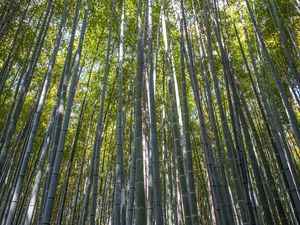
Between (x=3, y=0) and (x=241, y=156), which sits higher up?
(x=3, y=0)

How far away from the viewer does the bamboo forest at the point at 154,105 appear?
9.63 ft

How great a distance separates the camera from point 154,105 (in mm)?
2783

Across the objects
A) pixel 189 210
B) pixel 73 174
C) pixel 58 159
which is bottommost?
pixel 189 210

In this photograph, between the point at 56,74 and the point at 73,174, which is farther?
the point at 73,174

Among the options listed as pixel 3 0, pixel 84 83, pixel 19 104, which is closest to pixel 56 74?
pixel 84 83

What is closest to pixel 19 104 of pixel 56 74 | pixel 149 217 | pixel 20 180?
pixel 20 180

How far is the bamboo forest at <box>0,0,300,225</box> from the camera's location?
116 inches

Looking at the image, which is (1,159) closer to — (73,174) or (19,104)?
(19,104)

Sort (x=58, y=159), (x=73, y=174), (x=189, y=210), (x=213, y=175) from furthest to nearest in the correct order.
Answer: (x=73, y=174) < (x=213, y=175) < (x=189, y=210) < (x=58, y=159)

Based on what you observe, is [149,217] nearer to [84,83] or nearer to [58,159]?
[58,159]

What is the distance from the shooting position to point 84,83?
7656 millimetres

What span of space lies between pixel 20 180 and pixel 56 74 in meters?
4.17

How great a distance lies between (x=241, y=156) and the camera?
331 centimetres

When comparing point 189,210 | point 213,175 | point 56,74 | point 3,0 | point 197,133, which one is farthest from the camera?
point 197,133
